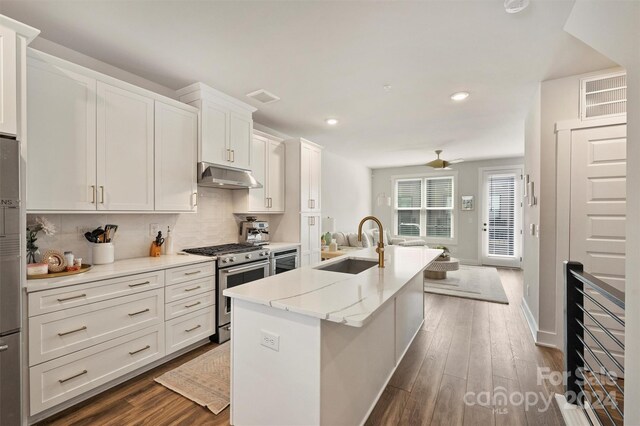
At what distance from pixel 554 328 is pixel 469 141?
3.60m

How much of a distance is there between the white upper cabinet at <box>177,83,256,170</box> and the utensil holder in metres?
1.17

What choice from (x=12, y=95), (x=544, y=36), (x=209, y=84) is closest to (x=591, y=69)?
(x=544, y=36)

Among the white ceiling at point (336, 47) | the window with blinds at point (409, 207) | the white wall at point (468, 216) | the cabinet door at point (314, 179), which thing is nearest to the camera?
the white ceiling at point (336, 47)

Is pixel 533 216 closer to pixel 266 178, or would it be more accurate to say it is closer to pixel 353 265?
pixel 353 265

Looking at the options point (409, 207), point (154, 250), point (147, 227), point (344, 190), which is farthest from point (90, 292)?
point (409, 207)

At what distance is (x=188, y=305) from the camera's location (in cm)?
261

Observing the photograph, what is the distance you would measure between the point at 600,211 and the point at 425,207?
5581 mm

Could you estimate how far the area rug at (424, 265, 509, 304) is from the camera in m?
4.48

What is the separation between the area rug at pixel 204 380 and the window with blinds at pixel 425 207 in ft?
22.1

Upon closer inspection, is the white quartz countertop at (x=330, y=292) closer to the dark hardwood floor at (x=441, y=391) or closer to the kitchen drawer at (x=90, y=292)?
the dark hardwood floor at (x=441, y=391)

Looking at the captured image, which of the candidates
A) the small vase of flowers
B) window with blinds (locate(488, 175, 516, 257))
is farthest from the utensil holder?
window with blinds (locate(488, 175, 516, 257))

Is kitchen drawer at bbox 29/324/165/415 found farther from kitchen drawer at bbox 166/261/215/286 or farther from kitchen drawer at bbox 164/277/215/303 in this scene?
kitchen drawer at bbox 166/261/215/286

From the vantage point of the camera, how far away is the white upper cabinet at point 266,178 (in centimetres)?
373

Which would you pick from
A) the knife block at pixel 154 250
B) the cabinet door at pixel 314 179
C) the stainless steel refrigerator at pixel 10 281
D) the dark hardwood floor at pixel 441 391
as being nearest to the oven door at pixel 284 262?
the cabinet door at pixel 314 179
